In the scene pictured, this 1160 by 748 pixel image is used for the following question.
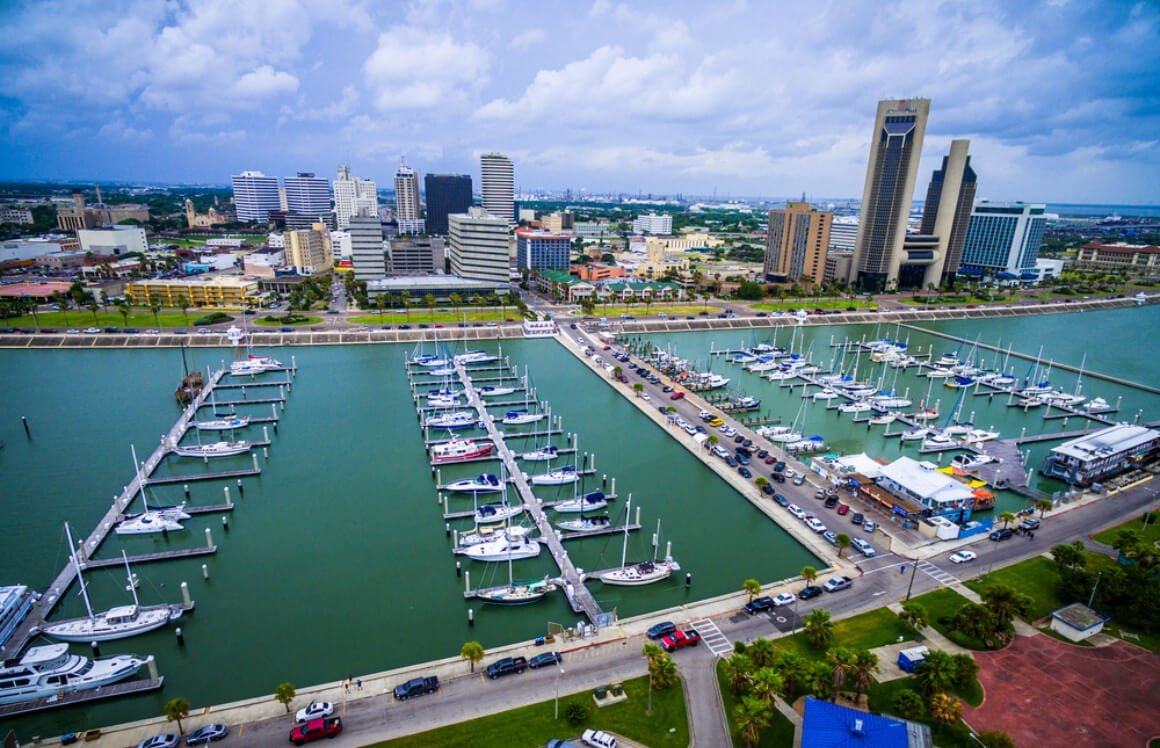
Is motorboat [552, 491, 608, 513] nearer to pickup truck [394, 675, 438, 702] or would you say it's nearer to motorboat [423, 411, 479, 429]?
pickup truck [394, 675, 438, 702]

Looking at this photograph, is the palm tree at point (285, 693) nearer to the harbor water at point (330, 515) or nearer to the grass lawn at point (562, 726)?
the harbor water at point (330, 515)

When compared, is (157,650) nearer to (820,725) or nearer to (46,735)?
(46,735)

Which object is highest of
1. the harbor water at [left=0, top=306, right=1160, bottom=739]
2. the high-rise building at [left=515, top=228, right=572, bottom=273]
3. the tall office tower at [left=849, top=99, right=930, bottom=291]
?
the tall office tower at [left=849, top=99, right=930, bottom=291]

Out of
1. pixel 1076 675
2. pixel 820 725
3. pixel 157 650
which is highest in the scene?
pixel 820 725

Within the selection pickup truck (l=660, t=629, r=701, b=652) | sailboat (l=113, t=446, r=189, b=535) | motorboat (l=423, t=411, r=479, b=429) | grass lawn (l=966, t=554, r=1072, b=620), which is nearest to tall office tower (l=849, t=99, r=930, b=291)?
grass lawn (l=966, t=554, r=1072, b=620)

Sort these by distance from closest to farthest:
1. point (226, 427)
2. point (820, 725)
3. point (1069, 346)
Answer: point (820, 725) → point (226, 427) → point (1069, 346)

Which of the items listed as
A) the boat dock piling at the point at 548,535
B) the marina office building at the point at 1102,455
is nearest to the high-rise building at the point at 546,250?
the boat dock piling at the point at 548,535

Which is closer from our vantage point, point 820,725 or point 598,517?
point 820,725

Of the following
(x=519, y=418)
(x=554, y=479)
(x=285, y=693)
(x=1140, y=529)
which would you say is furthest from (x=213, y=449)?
(x=1140, y=529)

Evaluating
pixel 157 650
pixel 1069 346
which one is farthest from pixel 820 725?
pixel 1069 346
